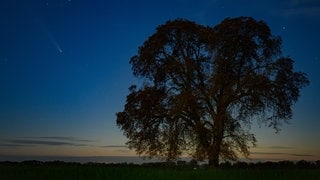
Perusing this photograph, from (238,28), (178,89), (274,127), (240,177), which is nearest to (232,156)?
(274,127)

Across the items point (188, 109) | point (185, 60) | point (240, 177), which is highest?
point (185, 60)

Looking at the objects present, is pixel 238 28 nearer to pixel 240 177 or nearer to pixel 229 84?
pixel 229 84

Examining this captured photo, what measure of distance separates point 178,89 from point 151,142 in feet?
15.2

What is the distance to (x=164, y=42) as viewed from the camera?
4178cm

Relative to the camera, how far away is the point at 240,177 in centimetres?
2116

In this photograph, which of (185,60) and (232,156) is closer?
(232,156)

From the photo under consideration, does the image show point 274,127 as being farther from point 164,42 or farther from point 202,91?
point 164,42

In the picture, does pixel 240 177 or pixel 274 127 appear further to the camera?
pixel 274 127

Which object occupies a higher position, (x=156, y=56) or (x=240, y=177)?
(x=156, y=56)

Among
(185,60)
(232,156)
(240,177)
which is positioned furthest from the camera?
(185,60)

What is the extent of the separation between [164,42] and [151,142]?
7.86m

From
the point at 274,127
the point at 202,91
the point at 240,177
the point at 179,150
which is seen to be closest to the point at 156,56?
the point at 202,91

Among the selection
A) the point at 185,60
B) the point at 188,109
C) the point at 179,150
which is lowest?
the point at 179,150

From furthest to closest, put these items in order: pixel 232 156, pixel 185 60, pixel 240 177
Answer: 1. pixel 185 60
2. pixel 232 156
3. pixel 240 177
